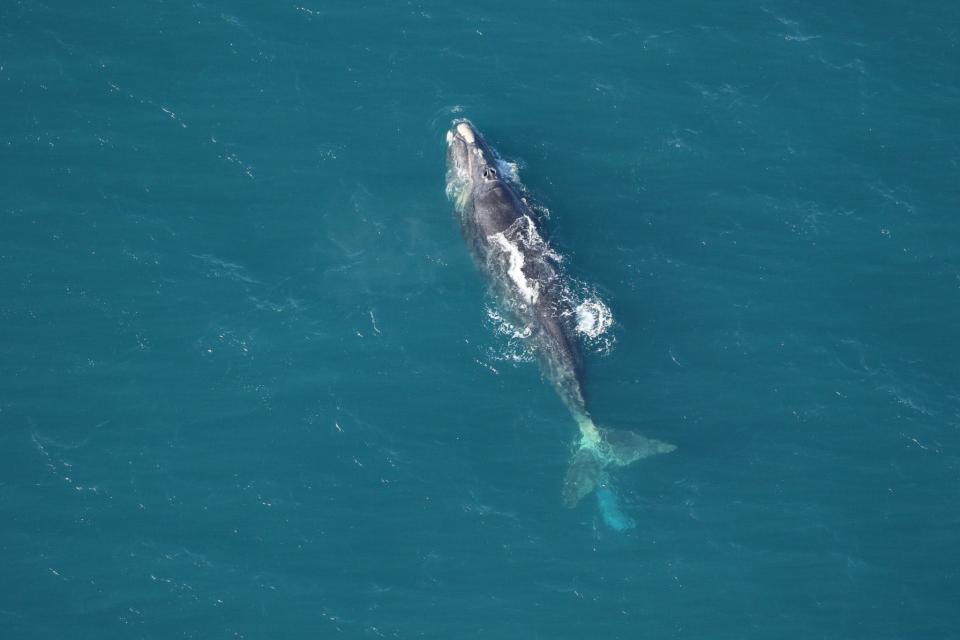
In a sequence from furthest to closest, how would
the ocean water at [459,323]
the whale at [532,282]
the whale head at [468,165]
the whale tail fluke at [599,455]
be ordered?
the whale head at [468,165] < the whale at [532,282] < the whale tail fluke at [599,455] < the ocean water at [459,323]

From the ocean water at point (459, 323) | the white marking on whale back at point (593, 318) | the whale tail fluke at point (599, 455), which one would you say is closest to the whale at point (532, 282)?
the whale tail fluke at point (599, 455)

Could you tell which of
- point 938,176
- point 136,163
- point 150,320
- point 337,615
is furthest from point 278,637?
point 938,176

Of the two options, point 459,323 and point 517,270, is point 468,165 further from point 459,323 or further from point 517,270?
point 459,323

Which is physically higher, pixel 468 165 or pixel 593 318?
pixel 468 165

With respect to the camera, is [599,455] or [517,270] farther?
[517,270]

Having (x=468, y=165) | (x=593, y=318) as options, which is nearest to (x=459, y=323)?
(x=593, y=318)

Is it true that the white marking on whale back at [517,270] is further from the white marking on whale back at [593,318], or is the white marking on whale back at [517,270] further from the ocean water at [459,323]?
the white marking on whale back at [593,318]

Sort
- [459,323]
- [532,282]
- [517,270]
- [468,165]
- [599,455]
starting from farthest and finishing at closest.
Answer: [468,165] < [459,323] < [517,270] < [532,282] < [599,455]
